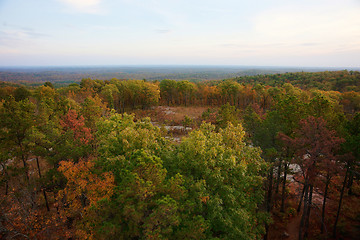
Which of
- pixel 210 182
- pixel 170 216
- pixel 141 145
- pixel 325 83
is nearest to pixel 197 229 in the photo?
pixel 170 216

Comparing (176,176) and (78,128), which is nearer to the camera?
(176,176)

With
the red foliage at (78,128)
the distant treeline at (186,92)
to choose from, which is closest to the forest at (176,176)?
the red foliage at (78,128)

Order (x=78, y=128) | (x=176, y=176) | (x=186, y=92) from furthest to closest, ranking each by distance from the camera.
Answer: (x=186, y=92)
(x=78, y=128)
(x=176, y=176)

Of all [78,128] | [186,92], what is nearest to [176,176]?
[78,128]

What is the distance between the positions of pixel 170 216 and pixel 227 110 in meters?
22.0

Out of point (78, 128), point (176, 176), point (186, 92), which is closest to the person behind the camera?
point (176, 176)

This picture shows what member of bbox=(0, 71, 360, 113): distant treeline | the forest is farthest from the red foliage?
bbox=(0, 71, 360, 113): distant treeline

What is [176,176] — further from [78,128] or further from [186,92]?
[186,92]

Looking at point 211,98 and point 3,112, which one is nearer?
point 3,112

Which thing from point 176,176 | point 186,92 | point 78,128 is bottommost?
point 176,176

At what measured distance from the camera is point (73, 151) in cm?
1705

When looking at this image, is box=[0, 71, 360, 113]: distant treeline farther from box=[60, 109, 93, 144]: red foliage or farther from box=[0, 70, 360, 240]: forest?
box=[0, 70, 360, 240]: forest

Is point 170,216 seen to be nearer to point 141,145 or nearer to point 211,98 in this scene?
point 141,145

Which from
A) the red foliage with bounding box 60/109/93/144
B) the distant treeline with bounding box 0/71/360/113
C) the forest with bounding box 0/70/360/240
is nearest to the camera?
the forest with bounding box 0/70/360/240
